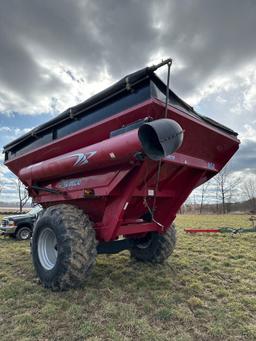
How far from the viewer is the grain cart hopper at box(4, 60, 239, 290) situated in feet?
10.7

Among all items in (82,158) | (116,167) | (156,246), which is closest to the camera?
(116,167)

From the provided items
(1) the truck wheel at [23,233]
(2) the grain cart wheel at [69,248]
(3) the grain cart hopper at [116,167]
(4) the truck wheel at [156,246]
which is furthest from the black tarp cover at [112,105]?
(1) the truck wheel at [23,233]

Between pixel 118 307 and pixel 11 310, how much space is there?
1.31 meters

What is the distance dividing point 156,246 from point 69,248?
6.80 ft

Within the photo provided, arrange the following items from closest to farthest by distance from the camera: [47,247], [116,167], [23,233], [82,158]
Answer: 1. [116,167]
2. [82,158]
3. [47,247]
4. [23,233]

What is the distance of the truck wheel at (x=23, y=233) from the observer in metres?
9.86

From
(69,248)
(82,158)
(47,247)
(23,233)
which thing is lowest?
(23,233)

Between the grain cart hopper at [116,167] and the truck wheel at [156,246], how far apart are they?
19mm

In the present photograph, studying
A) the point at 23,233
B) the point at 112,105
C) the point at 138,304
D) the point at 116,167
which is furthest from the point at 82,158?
the point at 23,233

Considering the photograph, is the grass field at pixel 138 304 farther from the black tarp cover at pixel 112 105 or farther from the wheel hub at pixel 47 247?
the black tarp cover at pixel 112 105

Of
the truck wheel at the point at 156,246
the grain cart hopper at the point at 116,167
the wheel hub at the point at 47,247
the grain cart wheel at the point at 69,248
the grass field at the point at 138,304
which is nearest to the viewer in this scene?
the grass field at the point at 138,304

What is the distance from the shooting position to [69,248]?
357 cm

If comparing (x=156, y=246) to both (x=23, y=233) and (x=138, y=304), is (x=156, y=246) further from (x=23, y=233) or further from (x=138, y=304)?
(x=23, y=233)

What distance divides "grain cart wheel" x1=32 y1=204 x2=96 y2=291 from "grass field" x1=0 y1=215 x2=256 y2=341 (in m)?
0.22
